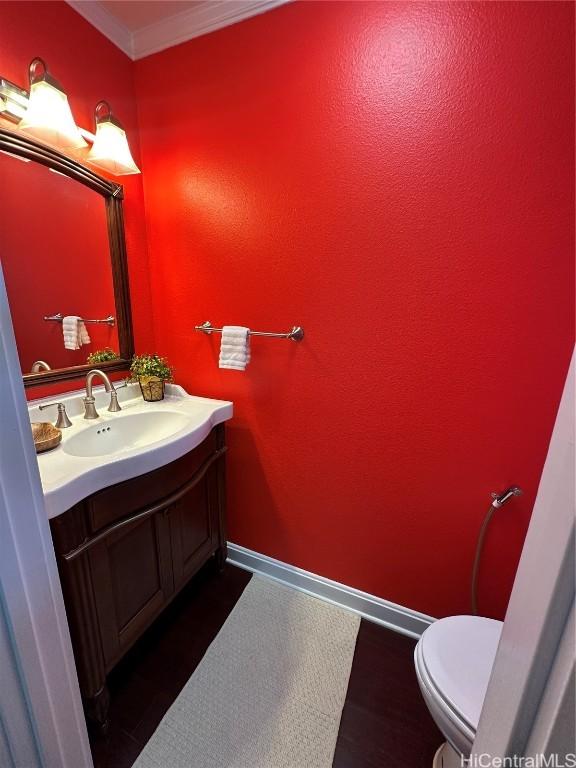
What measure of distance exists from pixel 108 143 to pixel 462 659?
6.83 feet

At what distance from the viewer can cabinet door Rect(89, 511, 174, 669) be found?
967 millimetres

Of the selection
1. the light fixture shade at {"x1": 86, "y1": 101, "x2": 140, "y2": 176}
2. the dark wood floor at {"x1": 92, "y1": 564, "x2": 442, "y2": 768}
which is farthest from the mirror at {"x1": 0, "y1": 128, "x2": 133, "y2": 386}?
the dark wood floor at {"x1": 92, "y1": 564, "x2": 442, "y2": 768}

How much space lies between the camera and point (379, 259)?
1.16 metres

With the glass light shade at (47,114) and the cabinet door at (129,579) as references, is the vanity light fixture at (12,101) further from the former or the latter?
the cabinet door at (129,579)

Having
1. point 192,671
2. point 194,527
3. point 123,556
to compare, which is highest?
point 123,556

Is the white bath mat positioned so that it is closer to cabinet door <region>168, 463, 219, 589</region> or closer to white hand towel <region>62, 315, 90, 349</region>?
cabinet door <region>168, 463, 219, 589</region>

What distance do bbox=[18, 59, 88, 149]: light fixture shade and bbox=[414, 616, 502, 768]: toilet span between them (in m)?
1.99

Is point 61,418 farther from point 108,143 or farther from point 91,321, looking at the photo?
point 108,143

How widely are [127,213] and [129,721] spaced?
6.44 feet

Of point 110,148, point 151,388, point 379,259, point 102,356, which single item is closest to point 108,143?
point 110,148

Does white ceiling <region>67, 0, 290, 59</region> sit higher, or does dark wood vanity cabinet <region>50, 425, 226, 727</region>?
white ceiling <region>67, 0, 290, 59</region>

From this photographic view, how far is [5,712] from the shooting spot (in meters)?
0.55

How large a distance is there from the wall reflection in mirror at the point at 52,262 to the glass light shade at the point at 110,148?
0.49 feet

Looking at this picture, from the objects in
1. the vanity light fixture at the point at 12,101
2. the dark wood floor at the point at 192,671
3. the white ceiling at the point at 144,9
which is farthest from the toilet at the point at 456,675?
the white ceiling at the point at 144,9
